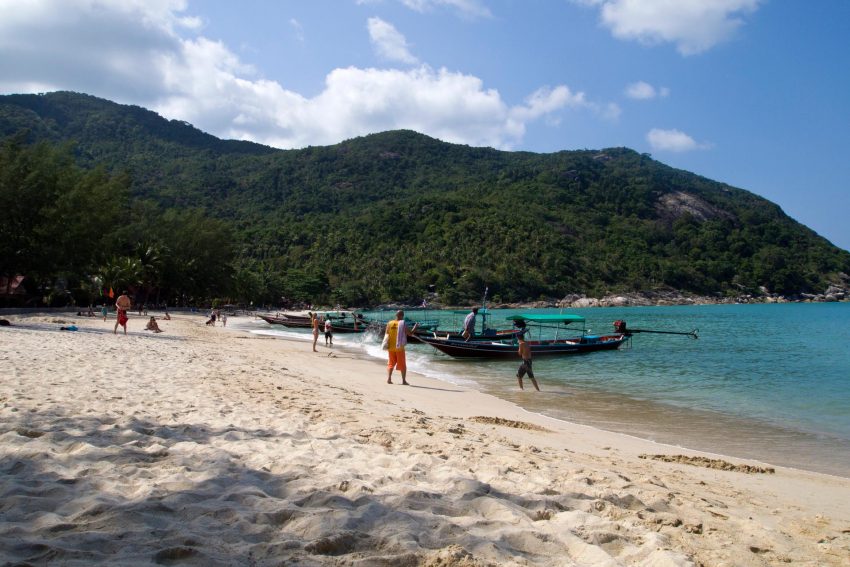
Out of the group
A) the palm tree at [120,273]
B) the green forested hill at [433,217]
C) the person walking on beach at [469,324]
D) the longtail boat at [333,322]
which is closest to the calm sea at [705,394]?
the person walking on beach at [469,324]

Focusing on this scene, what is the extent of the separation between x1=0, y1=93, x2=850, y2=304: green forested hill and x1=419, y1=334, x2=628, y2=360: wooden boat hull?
65775mm

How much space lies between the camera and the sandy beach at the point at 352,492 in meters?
3.19

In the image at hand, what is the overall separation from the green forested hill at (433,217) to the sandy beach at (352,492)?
8142 cm

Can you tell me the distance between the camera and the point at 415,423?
310 inches

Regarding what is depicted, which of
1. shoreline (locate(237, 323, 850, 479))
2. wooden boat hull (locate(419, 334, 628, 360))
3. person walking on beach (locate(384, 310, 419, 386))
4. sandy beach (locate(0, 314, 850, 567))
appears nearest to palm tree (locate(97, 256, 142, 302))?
wooden boat hull (locate(419, 334, 628, 360))

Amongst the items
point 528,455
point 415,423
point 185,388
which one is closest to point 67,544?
point 528,455

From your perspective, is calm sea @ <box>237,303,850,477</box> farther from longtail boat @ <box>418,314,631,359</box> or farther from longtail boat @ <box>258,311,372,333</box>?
longtail boat @ <box>258,311,372,333</box>

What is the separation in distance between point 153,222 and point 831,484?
72.5m

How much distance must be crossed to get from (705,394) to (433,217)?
389 ft

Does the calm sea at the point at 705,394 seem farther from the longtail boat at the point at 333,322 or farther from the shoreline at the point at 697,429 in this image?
the longtail boat at the point at 333,322

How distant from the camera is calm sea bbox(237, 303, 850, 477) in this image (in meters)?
9.80

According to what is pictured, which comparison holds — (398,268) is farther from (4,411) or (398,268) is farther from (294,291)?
(4,411)

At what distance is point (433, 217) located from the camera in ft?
434

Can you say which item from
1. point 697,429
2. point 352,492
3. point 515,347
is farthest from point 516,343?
point 352,492
